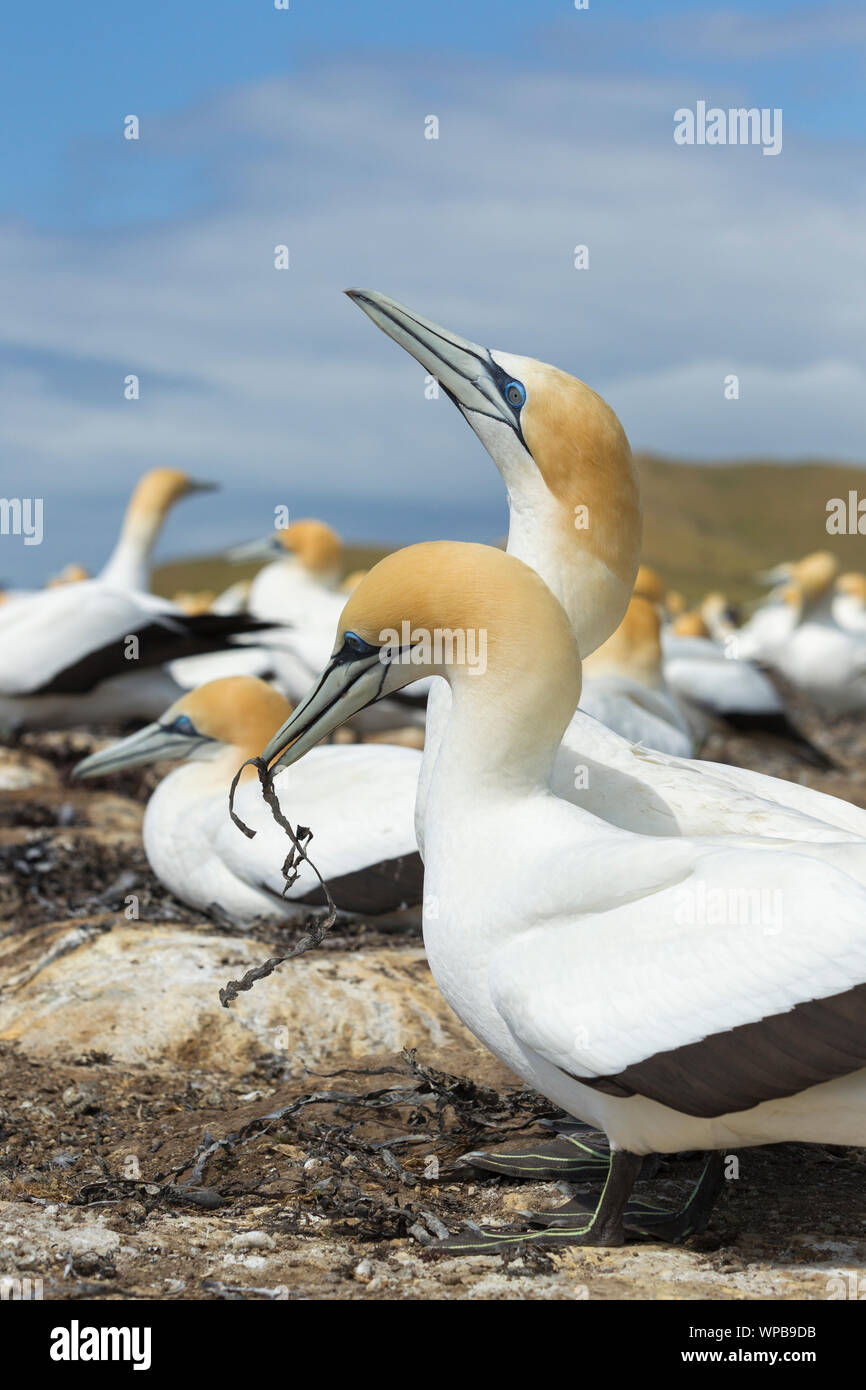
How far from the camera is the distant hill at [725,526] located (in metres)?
92.8

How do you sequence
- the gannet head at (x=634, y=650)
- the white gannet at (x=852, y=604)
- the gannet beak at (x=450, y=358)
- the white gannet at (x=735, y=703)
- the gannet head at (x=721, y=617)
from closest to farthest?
1. the gannet beak at (x=450, y=358)
2. the gannet head at (x=634, y=650)
3. the white gannet at (x=735, y=703)
4. the white gannet at (x=852, y=604)
5. the gannet head at (x=721, y=617)

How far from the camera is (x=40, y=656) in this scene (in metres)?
10.8

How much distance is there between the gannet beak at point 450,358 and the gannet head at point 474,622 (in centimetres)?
120

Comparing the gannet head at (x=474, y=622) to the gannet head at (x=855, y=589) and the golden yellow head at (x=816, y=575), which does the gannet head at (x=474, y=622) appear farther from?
the gannet head at (x=855, y=589)

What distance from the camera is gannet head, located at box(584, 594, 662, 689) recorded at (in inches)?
384

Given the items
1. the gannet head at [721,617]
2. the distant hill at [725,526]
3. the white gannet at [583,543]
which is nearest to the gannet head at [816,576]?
the gannet head at [721,617]

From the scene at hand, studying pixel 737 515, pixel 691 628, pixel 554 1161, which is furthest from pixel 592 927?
pixel 737 515

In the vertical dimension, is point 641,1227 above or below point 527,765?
below
